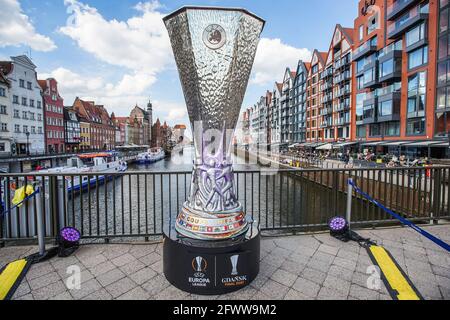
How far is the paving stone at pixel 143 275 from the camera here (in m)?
2.61

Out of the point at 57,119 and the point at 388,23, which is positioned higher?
the point at 388,23

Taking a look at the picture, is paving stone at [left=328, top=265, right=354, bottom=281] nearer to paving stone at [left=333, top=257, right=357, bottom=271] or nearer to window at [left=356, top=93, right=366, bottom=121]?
paving stone at [left=333, top=257, right=357, bottom=271]

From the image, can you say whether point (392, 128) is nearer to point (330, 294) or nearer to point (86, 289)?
point (330, 294)

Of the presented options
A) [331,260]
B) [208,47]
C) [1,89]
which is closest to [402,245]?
[331,260]

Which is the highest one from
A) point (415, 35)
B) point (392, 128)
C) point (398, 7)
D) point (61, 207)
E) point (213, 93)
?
point (398, 7)

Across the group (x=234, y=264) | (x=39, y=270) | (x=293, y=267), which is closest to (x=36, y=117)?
(x=39, y=270)

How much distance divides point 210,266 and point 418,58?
99.5 feet

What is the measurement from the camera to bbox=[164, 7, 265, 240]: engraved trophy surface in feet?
8.17

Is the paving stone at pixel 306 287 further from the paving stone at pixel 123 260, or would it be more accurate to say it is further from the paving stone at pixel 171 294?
the paving stone at pixel 123 260

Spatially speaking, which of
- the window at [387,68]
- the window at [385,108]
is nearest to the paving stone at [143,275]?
the window at [385,108]

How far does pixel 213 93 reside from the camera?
8.61 ft

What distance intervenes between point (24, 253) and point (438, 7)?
31341mm
